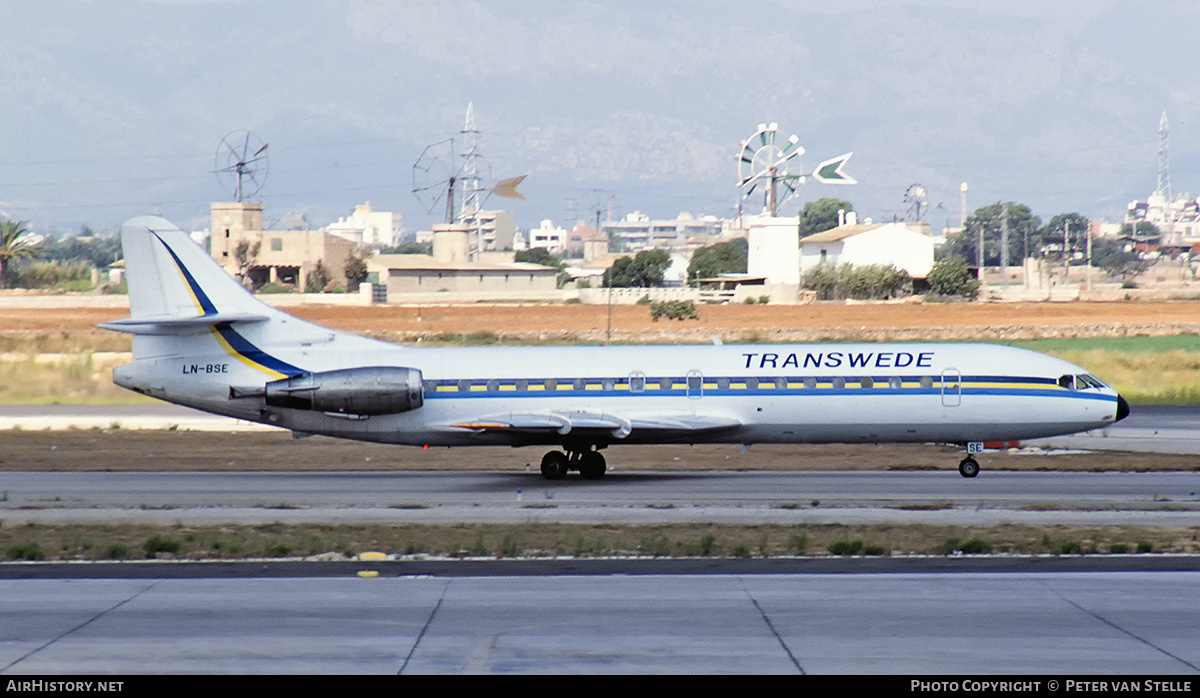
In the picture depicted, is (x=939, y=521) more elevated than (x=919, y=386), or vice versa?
(x=919, y=386)

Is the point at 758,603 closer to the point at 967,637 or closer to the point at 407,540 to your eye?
the point at 967,637

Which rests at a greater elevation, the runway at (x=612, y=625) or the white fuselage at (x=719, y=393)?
the white fuselage at (x=719, y=393)

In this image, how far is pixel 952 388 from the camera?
2991 cm

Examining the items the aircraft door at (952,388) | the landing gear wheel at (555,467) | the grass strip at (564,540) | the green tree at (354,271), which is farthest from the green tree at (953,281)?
the grass strip at (564,540)

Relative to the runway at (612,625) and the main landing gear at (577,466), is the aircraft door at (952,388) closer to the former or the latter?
the main landing gear at (577,466)

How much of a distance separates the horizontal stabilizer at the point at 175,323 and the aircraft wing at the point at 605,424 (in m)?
6.03

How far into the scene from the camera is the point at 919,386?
2992 cm

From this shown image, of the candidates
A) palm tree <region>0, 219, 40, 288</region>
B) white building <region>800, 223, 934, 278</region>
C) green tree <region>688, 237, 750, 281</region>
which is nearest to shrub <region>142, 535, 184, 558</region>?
white building <region>800, 223, 934, 278</region>

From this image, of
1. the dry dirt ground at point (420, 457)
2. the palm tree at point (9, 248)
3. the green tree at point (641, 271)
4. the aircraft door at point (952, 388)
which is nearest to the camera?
the aircraft door at point (952, 388)

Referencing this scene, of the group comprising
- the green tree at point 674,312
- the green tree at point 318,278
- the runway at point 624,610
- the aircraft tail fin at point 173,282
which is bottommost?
the runway at point 624,610

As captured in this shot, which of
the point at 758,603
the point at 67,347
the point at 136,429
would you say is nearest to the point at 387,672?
the point at 758,603

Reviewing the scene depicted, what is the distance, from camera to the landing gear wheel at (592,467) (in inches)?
1215

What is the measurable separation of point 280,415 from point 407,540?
11106 mm


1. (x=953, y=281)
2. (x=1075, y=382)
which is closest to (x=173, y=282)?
(x=1075, y=382)
